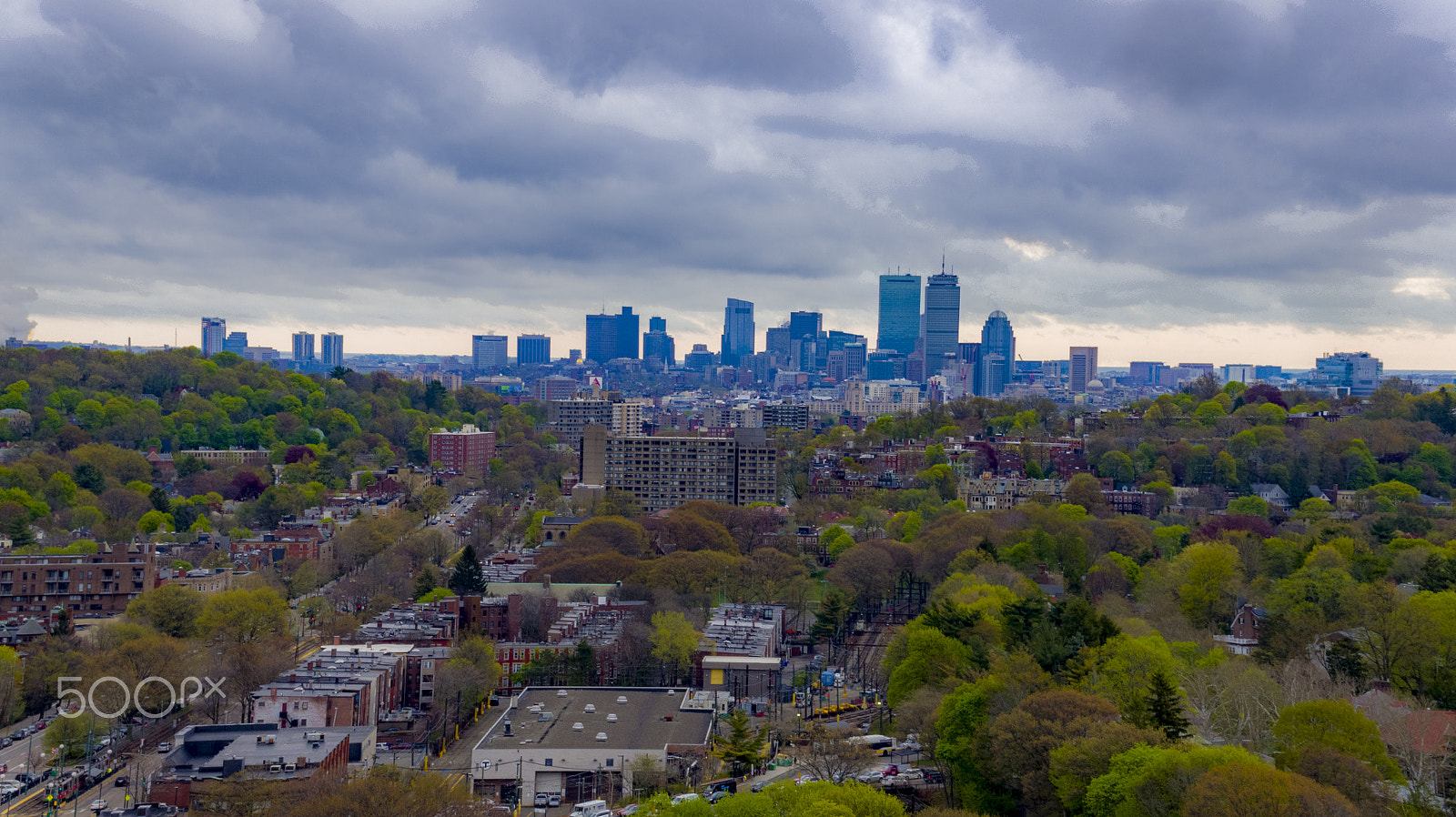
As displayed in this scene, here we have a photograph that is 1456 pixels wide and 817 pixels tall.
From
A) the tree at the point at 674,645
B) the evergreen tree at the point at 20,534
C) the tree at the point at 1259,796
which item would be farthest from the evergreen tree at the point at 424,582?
the tree at the point at 1259,796

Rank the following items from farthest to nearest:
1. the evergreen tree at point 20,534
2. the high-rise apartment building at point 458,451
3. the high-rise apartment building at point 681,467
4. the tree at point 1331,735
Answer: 1. the high-rise apartment building at point 458,451
2. the high-rise apartment building at point 681,467
3. the evergreen tree at point 20,534
4. the tree at point 1331,735

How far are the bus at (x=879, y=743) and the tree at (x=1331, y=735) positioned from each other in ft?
24.7

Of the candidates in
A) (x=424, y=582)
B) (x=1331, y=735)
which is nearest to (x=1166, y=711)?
(x=1331, y=735)

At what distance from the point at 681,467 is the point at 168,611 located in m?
34.9

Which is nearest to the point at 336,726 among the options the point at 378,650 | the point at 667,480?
the point at 378,650

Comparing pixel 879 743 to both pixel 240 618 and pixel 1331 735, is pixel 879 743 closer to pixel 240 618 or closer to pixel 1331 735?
pixel 1331 735

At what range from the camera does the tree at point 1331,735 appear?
18.6m

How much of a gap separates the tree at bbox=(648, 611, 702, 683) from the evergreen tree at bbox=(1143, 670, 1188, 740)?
14.0 meters

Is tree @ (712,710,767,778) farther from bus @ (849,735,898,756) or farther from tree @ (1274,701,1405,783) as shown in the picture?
tree @ (1274,701,1405,783)

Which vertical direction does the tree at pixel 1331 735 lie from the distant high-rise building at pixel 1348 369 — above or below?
below

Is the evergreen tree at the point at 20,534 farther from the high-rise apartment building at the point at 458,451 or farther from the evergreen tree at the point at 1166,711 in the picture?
the evergreen tree at the point at 1166,711

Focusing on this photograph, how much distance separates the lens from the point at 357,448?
7694cm

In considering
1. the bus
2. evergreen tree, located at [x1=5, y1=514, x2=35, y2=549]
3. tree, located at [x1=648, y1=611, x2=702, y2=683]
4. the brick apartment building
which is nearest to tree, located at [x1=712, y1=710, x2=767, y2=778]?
the bus

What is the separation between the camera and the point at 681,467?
2653 inches
